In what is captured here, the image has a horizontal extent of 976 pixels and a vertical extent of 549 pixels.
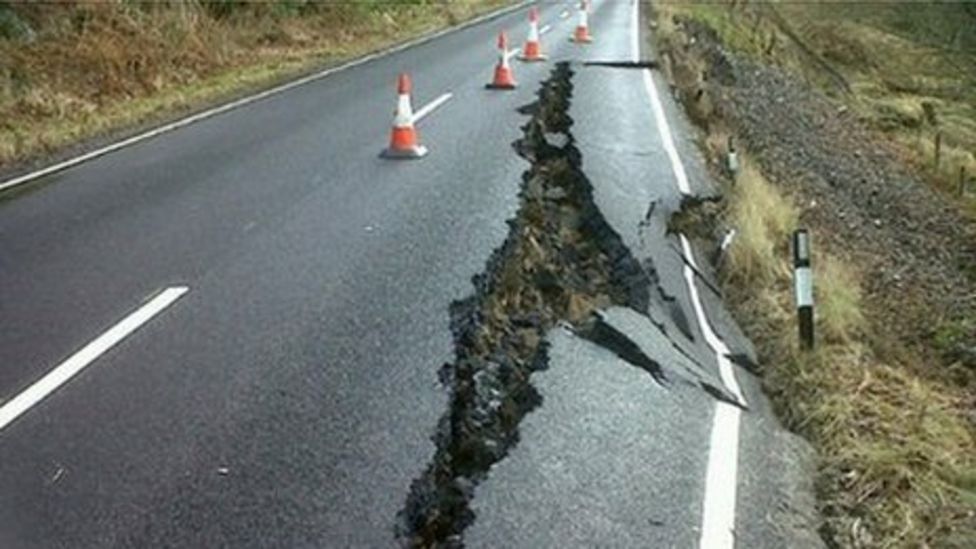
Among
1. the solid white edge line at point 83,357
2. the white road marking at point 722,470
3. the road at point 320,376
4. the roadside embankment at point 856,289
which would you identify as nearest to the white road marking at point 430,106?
the road at point 320,376

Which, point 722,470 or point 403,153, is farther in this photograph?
point 403,153

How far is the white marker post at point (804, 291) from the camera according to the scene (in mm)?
6148

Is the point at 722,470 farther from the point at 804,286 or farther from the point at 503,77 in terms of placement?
the point at 503,77

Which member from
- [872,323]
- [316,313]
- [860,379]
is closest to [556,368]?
[316,313]

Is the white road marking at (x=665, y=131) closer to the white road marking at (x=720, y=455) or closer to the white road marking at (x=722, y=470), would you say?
the white road marking at (x=720, y=455)

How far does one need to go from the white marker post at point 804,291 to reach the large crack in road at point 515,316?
3.09ft

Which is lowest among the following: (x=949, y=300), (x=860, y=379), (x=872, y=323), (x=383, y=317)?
(x=949, y=300)

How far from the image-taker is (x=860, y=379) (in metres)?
5.92

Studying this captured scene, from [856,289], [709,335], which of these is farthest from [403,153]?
[709,335]

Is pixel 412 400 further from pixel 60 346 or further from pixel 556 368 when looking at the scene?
pixel 60 346

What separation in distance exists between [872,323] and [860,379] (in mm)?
2306

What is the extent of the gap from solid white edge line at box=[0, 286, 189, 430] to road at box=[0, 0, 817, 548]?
4 centimetres

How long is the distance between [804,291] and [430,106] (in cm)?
793

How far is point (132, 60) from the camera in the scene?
15.3 meters
